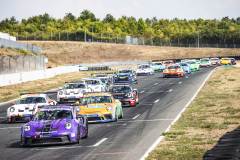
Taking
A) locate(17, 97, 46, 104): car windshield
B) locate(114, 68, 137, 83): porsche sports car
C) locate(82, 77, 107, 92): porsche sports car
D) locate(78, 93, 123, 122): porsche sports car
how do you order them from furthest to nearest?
1. locate(114, 68, 137, 83): porsche sports car
2. locate(82, 77, 107, 92): porsche sports car
3. locate(17, 97, 46, 104): car windshield
4. locate(78, 93, 123, 122): porsche sports car

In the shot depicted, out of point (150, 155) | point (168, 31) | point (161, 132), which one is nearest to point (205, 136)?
point (161, 132)

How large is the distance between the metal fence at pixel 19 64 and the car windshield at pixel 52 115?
22279 millimetres

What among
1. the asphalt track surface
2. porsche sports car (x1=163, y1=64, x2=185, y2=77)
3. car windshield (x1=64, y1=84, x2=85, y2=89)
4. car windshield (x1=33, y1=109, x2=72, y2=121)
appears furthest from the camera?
porsche sports car (x1=163, y1=64, x2=185, y2=77)

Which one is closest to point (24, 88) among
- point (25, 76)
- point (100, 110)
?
point (25, 76)

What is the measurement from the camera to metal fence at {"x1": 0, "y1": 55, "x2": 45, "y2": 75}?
35906mm

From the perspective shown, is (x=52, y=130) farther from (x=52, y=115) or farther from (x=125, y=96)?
(x=125, y=96)

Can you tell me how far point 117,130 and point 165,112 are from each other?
5598mm

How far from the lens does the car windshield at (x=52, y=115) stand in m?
12.1

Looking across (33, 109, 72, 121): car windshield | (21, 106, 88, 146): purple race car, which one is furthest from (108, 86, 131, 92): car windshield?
(21, 106, 88, 146): purple race car

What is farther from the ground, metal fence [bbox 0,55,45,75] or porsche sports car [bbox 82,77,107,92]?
metal fence [bbox 0,55,45,75]

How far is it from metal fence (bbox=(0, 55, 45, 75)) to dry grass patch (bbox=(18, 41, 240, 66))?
58485 mm

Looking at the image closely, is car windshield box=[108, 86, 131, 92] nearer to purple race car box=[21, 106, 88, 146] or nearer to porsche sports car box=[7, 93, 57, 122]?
porsche sports car box=[7, 93, 57, 122]

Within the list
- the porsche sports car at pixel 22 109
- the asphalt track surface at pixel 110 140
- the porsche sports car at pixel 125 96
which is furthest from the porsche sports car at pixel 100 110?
the porsche sports car at pixel 125 96

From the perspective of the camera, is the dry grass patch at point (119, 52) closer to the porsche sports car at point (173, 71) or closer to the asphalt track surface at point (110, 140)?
the porsche sports car at point (173, 71)
